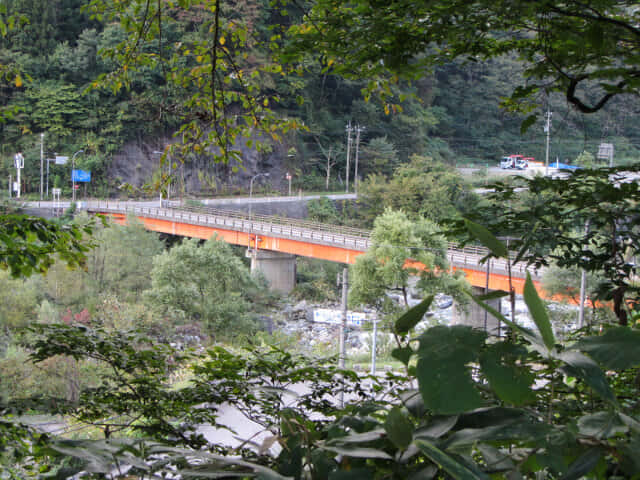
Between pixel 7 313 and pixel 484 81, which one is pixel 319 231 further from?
pixel 484 81

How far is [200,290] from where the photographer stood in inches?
539

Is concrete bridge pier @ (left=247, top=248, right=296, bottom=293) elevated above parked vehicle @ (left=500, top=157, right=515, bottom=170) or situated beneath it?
situated beneath

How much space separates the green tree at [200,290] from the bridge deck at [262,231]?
2.82 meters

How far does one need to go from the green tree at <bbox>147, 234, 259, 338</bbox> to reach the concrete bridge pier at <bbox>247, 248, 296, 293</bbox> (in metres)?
4.28

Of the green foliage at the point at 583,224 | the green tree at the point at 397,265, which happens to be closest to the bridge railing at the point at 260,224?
the green tree at the point at 397,265

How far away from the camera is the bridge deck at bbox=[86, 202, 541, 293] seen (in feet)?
56.9

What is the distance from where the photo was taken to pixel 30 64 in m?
22.2

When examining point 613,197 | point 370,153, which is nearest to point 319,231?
point 370,153

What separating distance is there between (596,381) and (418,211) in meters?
19.8

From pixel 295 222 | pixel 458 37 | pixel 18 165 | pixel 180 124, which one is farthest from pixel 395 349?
pixel 18 165

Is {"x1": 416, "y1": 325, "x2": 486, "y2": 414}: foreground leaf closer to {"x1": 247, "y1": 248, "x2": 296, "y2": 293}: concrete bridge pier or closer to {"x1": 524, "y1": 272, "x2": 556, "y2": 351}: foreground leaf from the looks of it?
{"x1": 524, "y1": 272, "x2": 556, "y2": 351}: foreground leaf

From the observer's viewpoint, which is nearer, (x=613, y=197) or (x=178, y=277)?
(x=613, y=197)

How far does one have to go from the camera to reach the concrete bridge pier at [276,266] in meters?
18.4

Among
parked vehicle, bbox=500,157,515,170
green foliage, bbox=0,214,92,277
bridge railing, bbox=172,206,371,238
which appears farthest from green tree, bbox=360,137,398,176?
green foliage, bbox=0,214,92,277
